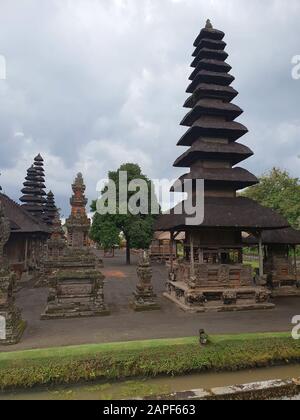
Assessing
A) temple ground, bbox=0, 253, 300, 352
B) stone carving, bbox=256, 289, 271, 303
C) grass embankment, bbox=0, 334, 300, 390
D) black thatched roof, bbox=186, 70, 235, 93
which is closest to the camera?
grass embankment, bbox=0, 334, 300, 390

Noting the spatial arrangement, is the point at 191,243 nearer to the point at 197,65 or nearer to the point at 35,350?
the point at 35,350

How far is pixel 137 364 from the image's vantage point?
7973 millimetres

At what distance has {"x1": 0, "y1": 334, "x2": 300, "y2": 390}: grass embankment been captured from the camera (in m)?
7.45

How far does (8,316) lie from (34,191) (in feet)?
92.0

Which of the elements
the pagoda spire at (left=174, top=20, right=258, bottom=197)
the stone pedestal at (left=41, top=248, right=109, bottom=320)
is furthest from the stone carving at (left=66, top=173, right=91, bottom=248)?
the pagoda spire at (left=174, top=20, right=258, bottom=197)

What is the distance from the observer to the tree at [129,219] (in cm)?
3378

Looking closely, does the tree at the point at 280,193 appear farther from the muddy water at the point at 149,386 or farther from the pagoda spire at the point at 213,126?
the muddy water at the point at 149,386

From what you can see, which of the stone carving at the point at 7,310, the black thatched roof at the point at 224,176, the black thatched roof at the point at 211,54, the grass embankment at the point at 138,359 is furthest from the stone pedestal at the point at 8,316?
the black thatched roof at the point at 211,54

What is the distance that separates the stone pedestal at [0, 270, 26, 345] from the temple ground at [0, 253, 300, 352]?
1.14 feet

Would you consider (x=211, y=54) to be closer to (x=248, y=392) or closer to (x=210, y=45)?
(x=210, y=45)

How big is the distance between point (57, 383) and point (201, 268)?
8569 millimetres

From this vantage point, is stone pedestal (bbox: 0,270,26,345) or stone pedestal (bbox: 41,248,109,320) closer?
stone pedestal (bbox: 0,270,26,345)

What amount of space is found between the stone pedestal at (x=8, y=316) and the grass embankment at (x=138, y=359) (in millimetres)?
1788

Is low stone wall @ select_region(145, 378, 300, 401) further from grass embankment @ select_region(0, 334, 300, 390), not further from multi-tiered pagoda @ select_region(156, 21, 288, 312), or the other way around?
multi-tiered pagoda @ select_region(156, 21, 288, 312)
